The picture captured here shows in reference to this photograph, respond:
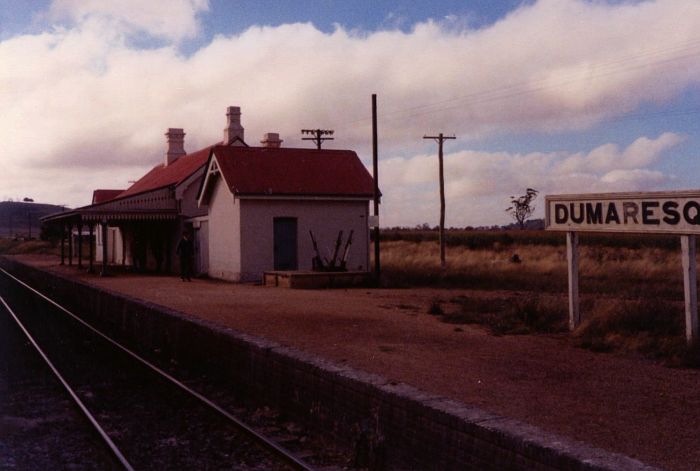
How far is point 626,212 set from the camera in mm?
10820

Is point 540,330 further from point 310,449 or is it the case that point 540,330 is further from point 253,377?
point 310,449

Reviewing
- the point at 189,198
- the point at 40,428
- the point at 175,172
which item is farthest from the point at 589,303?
the point at 175,172

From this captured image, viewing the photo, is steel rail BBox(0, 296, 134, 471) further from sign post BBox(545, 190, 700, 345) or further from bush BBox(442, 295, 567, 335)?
sign post BBox(545, 190, 700, 345)

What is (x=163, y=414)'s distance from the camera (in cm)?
850

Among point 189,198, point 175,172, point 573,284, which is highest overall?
point 175,172

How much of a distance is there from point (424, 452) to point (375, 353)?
14.4 feet

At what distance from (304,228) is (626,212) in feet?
52.8

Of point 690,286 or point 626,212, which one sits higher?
point 626,212

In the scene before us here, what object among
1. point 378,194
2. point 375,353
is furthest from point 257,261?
point 375,353

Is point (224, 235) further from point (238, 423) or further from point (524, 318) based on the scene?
point (238, 423)

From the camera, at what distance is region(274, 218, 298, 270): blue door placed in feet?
84.3

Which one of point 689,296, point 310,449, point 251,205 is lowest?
point 310,449

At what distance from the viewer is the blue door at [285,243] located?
2569cm

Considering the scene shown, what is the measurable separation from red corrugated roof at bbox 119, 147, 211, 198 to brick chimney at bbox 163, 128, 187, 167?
30.2 inches
